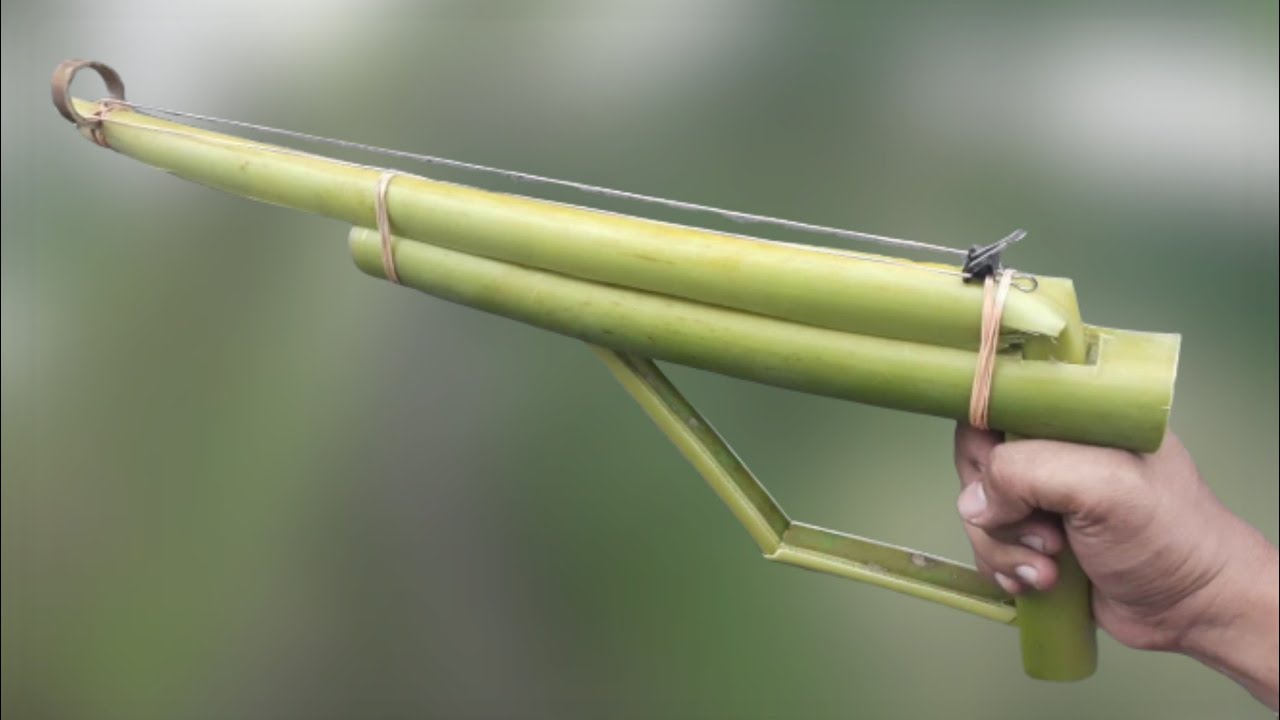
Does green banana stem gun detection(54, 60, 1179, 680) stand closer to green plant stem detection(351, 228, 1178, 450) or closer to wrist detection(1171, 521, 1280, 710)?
green plant stem detection(351, 228, 1178, 450)

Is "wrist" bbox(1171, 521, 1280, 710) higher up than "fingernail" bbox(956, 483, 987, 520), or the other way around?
"fingernail" bbox(956, 483, 987, 520)

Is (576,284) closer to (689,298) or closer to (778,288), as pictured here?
(689,298)

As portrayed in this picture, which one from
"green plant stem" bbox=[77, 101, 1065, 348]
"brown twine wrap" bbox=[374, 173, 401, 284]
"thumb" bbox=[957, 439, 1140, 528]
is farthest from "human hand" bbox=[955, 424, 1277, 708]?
"brown twine wrap" bbox=[374, 173, 401, 284]

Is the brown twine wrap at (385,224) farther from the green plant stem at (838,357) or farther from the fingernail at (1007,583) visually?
the fingernail at (1007,583)

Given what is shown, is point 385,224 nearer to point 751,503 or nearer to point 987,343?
point 751,503

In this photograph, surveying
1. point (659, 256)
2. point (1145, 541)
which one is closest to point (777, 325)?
point (659, 256)

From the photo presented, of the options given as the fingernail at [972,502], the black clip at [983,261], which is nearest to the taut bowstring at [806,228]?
the black clip at [983,261]

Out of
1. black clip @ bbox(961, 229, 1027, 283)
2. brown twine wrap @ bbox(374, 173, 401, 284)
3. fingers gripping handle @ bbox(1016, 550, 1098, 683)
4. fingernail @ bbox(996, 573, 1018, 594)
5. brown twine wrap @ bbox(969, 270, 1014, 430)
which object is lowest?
fingers gripping handle @ bbox(1016, 550, 1098, 683)
